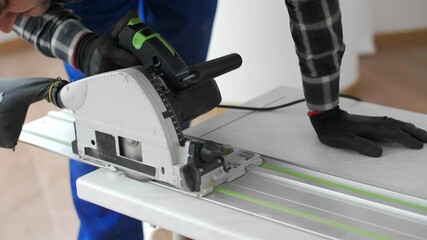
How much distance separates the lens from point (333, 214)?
0.98 meters

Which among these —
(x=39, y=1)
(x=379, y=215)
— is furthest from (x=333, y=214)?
(x=39, y=1)

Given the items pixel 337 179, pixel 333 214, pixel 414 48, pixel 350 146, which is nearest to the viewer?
pixel 333 214

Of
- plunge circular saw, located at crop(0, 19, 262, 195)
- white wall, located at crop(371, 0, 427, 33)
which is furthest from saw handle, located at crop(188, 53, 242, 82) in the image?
white wall, located at crop(371, 0, 427, 33)

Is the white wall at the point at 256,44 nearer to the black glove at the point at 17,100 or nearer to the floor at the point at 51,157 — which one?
the floor at the point at 51,157

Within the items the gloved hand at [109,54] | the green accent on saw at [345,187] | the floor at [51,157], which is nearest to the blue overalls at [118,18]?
the gloved hand at [109,54]

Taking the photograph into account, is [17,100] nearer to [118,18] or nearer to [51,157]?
[118,18]

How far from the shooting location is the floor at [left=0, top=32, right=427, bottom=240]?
7.74 ft

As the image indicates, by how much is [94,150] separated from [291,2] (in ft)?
1.43

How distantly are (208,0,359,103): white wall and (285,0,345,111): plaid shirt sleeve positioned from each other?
A: 1.57 metres

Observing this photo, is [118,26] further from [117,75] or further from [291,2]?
[291,2]

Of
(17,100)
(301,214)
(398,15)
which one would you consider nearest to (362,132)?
(301,214)

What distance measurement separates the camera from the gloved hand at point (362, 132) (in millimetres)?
1200

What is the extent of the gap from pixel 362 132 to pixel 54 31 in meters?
0.67

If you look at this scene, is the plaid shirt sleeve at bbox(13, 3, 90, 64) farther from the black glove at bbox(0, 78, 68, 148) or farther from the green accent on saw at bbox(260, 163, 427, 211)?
the green accent on saw at bbox(260, 163, 427, 211)
